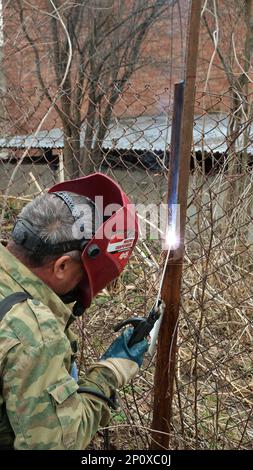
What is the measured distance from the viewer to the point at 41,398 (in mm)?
1328

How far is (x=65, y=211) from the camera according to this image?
5.04 ft

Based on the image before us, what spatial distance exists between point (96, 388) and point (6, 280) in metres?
0.51

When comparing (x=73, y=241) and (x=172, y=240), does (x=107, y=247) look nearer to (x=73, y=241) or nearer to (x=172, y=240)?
(x=73, y=241)

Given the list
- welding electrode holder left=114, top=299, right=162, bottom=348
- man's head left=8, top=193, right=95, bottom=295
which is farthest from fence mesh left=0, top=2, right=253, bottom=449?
man's head left=8, top=193, right=95, bottom=295

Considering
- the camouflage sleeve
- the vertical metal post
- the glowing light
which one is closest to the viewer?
the camouflage sleeve

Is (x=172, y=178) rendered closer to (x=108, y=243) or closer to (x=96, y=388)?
(x=108, y=243)

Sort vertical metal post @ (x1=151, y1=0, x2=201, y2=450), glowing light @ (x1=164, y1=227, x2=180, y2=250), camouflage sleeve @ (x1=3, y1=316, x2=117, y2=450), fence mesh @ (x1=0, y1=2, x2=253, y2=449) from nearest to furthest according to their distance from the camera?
camouflage sleeve @ (x1=3, y1=316, x2=117, y2=450) < vertical metal post @ (x1=151, y1=0, x2=201, y2=450) < glowing light @ (x1=164, y1=227, x2=180, y2=250) < fence mesh @ (x1=0, y1=2, x2=253, y2=449)

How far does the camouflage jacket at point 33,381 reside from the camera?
4.30 feet

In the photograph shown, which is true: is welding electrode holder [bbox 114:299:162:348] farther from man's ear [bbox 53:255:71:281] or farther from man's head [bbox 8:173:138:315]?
man's ear [bbox 53:255:71:281]

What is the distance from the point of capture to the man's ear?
4.98 feet

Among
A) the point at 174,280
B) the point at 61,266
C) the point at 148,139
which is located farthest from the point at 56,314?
the point at 148,139

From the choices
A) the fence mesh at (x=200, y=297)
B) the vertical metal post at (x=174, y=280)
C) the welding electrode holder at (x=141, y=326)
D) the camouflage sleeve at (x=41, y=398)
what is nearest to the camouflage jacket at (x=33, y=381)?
the camouflage sleeve at (x=41, y=398)

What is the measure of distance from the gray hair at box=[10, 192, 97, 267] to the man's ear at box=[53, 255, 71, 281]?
2 cm
